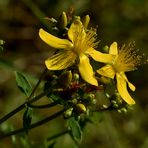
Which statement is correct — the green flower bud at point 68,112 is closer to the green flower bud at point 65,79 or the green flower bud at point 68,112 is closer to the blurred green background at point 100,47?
the green flower bud at point 65,79

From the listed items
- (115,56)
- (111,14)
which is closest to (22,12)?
(111,14)

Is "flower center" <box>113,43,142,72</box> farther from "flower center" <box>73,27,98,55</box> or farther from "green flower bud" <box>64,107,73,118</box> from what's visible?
"green flower bud" <box>64,107,73,118</box>

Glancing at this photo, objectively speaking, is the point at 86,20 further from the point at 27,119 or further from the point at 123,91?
the point at 27,119

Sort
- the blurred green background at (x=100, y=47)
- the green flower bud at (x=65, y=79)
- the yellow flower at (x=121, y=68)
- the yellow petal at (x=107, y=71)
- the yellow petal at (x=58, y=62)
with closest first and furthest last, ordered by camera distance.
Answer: the green flower bud at (x=65, y=79) → the yellow petal at (x=58, y=62) → the yellow petal at (x=107, y=71) → the yellow flower at (x=121, y=68) → the blurred green background at (x=100, y=47)

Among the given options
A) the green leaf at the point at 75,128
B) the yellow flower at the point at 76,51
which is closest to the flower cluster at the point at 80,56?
the yellow flower at the point at 76,51

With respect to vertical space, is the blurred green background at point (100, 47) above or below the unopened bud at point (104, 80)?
below

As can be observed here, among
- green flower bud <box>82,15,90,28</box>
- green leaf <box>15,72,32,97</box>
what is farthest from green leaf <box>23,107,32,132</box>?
green flower bud <box>82,15,90,28</box>
